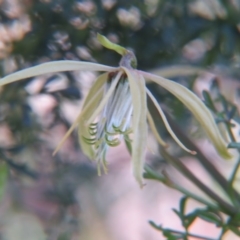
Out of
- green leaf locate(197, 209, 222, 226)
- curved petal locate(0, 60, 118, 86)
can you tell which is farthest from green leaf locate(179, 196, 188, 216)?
curved petal locate(0, 60, 118, 86)

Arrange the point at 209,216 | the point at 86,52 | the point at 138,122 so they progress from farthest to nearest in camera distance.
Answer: the point at 86,52 < the point at 209,216 < the point at 138,122

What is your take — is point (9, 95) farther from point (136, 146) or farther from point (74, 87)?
point (136, 146)

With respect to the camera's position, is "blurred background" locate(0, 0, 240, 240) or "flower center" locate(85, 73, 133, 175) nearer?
"flower center" locate(85, 73, 133, 175)

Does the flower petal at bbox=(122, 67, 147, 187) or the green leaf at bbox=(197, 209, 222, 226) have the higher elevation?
the flower petal at bbox=(122, 67, 147, 187)

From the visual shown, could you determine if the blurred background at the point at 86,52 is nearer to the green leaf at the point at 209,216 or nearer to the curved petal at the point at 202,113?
the green leaf at the point at 209,216

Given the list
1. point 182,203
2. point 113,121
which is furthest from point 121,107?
point 182,203

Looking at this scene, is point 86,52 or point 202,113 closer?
point 202,113

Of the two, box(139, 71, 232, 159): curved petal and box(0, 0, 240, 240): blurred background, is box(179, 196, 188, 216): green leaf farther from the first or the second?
box(139, 71, 232, 159): curved petal

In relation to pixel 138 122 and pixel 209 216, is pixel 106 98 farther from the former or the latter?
pixel 209 216
